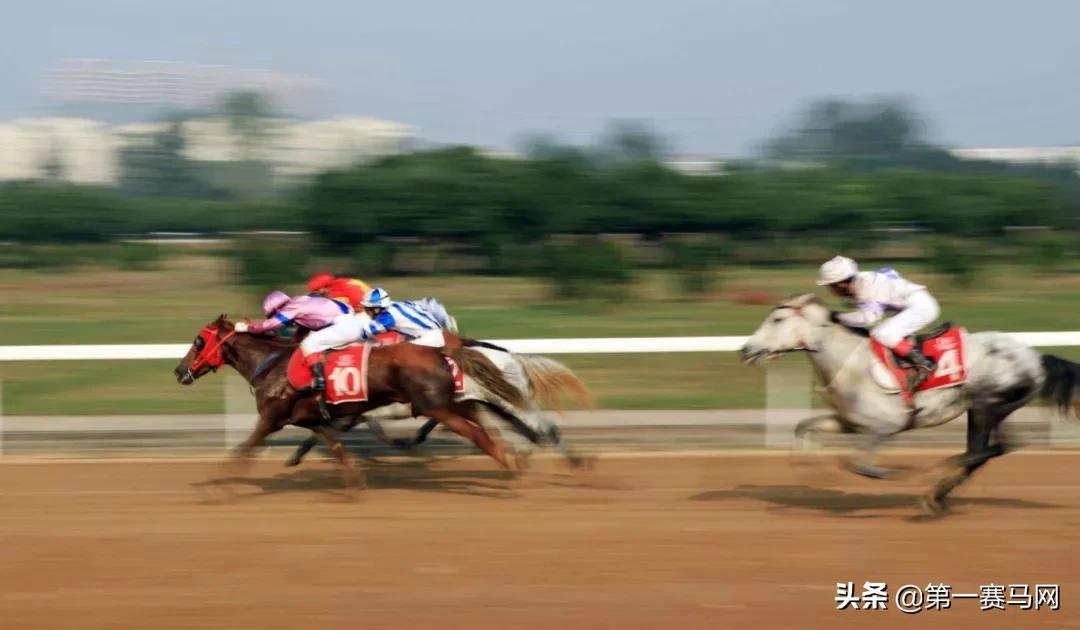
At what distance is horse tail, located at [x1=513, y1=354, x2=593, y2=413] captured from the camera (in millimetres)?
8703

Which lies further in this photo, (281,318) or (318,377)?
(281,318)

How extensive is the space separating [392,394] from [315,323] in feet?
2.52

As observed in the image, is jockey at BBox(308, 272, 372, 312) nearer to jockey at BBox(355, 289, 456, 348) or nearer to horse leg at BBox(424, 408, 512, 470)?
jockey at BBox(355, 289, 456, 348)

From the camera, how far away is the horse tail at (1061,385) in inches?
295

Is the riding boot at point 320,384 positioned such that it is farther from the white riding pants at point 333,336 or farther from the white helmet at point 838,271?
the white helmet at point 838,271

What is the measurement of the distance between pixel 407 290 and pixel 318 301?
49.9ft

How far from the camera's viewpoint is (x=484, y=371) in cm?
824

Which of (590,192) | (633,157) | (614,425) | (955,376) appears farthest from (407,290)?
(955,376)

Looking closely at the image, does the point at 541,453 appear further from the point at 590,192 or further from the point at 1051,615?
the point at 590,192

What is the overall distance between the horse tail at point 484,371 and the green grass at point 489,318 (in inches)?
162

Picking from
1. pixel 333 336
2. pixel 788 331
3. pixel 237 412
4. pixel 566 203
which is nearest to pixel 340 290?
pixel 333 336

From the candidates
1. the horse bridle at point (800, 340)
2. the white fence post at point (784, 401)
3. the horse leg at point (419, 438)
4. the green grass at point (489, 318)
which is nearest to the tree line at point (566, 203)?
the green grass at point (489, 318)

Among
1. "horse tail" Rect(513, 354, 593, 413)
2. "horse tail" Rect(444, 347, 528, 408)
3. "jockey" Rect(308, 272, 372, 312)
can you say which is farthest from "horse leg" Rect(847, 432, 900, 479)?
"jockey" Rect(308, 272, 372, 312)

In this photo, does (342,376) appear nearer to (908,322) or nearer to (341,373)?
(341,373)
